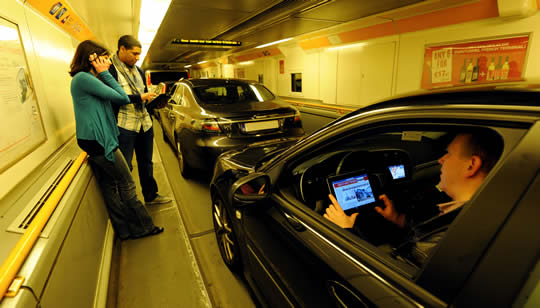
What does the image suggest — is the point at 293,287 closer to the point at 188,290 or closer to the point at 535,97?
the point at 535,97

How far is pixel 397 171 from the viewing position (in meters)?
2.07

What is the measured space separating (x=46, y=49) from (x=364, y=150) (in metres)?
3.55

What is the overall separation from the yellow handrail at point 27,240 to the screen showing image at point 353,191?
1546 millimetres

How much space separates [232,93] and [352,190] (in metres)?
3.16

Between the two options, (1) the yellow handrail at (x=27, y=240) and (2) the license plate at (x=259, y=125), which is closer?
(1) the yellow handrail at (x=27, y=240)

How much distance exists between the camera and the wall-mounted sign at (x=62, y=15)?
2872 millimetres

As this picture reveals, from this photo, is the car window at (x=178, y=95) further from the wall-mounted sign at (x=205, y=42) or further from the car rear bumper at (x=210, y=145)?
the wall-mounted sign at (x=205, y=42)

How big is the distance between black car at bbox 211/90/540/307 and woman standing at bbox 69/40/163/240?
1284mm

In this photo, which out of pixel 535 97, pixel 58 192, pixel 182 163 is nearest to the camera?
pixel 535 97

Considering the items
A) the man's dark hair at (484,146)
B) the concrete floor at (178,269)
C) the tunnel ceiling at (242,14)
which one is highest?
the tunnel ceiling at (242,14)

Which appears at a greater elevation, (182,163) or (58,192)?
(58,192)

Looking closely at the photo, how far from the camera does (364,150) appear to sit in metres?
1.99

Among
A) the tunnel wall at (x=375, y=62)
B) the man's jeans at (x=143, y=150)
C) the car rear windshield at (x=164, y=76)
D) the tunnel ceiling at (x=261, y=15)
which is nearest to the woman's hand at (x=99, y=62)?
the man's jeans at (x=143, y=150)

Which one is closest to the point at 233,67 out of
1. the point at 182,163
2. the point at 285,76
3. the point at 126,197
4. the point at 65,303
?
the point at 285,76
